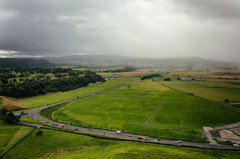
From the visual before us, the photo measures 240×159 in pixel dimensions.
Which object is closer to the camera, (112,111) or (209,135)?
(209,135)

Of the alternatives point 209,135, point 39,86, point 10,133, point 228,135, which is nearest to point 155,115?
point 209,135

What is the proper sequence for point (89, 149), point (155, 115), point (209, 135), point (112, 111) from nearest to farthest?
point (89, 149), point (209, 135), point (155, 115), point (112, 111)

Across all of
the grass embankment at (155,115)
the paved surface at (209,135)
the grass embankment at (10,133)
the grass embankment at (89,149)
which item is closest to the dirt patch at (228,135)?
the paved surface at (209,135)

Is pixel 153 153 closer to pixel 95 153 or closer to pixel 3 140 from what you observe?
pixel 95 153

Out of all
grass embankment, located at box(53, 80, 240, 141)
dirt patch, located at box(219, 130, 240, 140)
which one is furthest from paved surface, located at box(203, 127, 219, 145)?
dirt patch, located at box(219, 130, 240, 140)

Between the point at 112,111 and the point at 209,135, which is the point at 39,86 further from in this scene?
the point at 209,135

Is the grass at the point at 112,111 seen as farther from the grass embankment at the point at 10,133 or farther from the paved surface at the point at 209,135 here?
the paved surface at the point at 209,135
